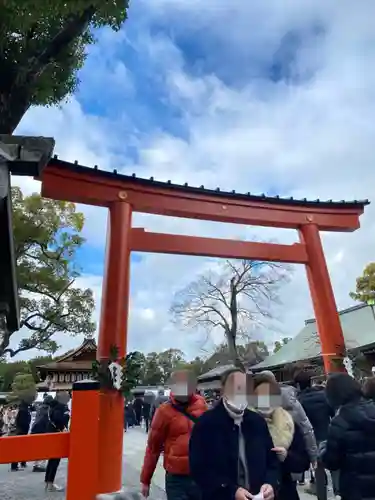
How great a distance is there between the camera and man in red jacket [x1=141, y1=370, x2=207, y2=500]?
313 centimetres

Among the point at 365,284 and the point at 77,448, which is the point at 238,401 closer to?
the point at 77,448

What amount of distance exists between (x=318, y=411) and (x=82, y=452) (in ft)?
9.68

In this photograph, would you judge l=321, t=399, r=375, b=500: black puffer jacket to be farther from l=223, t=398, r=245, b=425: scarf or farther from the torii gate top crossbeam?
the torii gate top crossbeam

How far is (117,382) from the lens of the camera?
806cm

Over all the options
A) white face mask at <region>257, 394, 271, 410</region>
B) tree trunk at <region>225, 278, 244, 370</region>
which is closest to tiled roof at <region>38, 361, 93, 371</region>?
tree trunk at <region>225, 278, 244, 370</region>

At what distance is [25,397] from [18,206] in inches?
358

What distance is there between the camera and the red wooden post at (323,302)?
1059cm

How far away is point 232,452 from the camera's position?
88.7 inches

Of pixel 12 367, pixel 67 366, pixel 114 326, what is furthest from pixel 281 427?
pixel 12 367

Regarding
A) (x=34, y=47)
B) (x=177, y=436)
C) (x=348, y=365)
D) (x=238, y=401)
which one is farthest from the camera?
(x=348, y=365)

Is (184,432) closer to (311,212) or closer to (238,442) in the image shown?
(238,442)

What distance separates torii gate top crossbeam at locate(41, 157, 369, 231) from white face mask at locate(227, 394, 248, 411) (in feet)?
25.1

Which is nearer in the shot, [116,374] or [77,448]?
[77,448]

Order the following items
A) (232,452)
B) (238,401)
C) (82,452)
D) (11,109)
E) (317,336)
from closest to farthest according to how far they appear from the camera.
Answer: (232,452) < (238,401) < (82,452) < (11,109) < (317,336)
